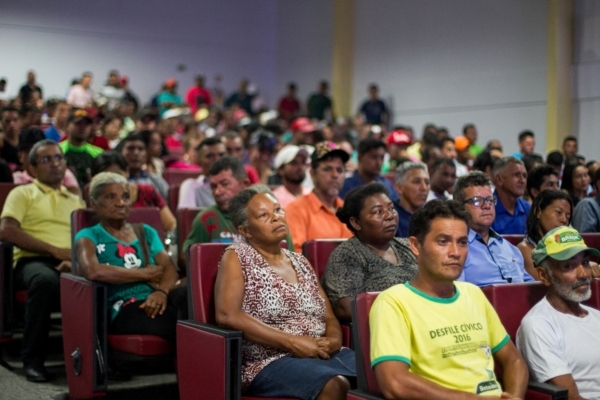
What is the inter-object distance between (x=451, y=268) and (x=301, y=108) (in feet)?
45.3

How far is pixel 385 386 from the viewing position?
232cm

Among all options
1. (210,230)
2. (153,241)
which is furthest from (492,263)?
(153,241)

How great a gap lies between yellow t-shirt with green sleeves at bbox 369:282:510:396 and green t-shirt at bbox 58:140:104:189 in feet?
13.4

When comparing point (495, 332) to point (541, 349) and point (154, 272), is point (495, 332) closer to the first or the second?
point (541, 349)

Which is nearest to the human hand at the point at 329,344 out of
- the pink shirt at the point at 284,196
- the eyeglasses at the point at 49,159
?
the pink shirt at the point at 284,196

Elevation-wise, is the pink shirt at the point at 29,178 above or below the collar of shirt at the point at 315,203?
above

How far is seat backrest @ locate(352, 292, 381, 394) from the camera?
2480 millimetres

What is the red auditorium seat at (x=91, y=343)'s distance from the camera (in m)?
3.64

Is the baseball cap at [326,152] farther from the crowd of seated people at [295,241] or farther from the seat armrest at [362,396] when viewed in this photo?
the seat armrest at [362,396]

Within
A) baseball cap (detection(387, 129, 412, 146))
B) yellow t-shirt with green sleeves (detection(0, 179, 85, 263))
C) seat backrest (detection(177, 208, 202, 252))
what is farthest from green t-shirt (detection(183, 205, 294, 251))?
baseball cap (detection(387, 129, 412, 146))

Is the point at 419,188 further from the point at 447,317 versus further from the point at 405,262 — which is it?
the point at 447,317

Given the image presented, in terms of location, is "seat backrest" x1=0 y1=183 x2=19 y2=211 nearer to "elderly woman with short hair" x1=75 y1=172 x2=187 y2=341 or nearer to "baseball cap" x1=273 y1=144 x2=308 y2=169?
"elderly woman with short hair" x1=75 y1=172 x2=187 y2=341

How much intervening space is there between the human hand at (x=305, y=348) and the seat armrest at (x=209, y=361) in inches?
8.3

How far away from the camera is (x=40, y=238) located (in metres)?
4.57
